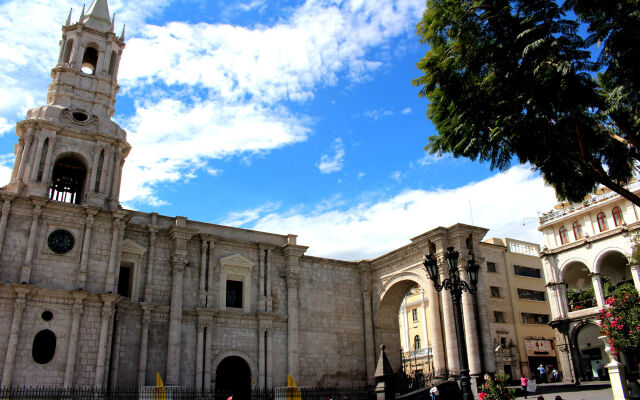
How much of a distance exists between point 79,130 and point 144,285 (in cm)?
777

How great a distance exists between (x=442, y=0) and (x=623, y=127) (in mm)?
5234

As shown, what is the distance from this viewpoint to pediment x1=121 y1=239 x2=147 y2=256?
22.7 metres

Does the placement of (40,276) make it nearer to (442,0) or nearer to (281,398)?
(281,398)

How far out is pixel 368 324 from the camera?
93.2 feet

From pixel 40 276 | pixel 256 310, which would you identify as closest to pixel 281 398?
pixel 256 310

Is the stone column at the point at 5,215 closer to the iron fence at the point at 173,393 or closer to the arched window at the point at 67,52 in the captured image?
the iron fence at the point at 173,393

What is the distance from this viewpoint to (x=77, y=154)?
2239 centimetres

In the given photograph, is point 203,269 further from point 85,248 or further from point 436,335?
point 436,335

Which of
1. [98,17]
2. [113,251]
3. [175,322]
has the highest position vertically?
[98,17]

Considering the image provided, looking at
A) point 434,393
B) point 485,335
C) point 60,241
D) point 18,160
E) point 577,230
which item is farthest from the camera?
point 577,230

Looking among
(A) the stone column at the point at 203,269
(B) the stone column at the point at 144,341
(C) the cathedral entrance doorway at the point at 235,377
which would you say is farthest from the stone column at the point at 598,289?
(B) the stone column at the point at 144,341

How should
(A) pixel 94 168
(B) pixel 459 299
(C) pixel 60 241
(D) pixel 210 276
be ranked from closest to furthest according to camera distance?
(B) pixel 459 299
(C) pixel 60 241
(A) pixel 94 168
(D) pixel 210 276

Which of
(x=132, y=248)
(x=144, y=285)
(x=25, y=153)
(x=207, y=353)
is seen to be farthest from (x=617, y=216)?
(x=25, y=153)

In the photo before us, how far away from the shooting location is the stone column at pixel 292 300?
25125 mm
